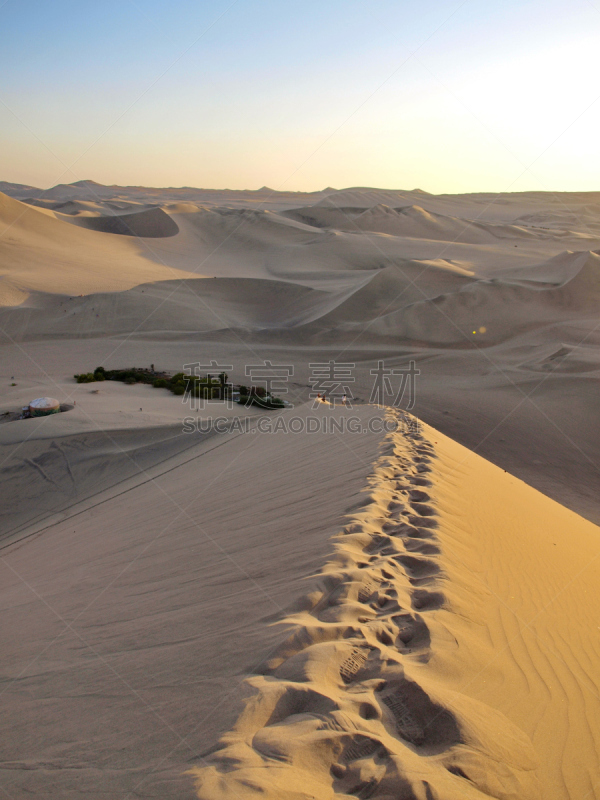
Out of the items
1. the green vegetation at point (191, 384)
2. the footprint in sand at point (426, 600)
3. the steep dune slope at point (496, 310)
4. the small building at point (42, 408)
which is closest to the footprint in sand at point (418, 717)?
the footprint in sand at point (426, 600)

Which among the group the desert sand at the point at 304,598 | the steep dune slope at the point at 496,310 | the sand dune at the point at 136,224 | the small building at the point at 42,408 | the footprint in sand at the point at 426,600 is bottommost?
the small building at the point at 42,408

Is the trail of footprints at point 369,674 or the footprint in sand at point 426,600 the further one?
the footprint in sand at point 426,600

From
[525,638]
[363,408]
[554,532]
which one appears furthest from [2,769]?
[363,408]

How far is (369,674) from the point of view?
7.53 feet

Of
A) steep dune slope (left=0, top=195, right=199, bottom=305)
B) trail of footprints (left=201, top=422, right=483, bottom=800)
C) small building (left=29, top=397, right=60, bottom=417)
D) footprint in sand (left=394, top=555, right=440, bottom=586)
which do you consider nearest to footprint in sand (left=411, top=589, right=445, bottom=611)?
trail of footprints (left=201, top=422, right=483, bottom=800)

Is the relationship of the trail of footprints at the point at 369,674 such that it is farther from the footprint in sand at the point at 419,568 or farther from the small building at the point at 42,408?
the small building at the point at 42,408

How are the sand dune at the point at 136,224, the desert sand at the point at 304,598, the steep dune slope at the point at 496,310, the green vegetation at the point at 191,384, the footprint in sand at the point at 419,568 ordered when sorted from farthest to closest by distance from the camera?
the sand dune at the point at 136,224 → the steep dune slope at the point at 496,310 → the green vegetation at the point at 191,384 → the footprint in sand at the point at 419,568 → the desert sand at the point at 304,598

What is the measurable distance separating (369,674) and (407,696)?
184mm

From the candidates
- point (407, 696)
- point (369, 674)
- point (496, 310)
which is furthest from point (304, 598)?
point (496, 310)

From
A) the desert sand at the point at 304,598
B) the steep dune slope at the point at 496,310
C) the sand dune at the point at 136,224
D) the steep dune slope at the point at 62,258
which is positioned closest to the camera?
the desert sand at the point at 304,598

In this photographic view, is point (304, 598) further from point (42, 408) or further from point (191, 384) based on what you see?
point (191, 384)

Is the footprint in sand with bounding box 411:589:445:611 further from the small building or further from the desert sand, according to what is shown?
the small building

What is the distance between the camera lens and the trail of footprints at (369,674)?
1.88 metres

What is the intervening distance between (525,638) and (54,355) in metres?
16.5
